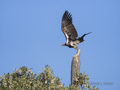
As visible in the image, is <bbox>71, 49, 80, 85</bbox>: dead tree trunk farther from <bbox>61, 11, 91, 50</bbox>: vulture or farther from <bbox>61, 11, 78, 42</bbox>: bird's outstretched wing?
<bbox>61, 11, 78, 42</bbox>: bird's outstretched wing

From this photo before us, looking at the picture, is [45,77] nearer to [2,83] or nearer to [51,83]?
[51,83]

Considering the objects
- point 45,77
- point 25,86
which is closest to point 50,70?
point 45,77

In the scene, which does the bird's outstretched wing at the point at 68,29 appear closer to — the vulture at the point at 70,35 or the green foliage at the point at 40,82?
the vulture at the point at 70,35

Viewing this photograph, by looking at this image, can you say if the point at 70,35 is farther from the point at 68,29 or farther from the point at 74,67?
the point at 74,67

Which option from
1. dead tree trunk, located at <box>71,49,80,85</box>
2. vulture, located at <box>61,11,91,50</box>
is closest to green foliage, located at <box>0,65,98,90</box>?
dead tree trunk, located at <box>71,49,80,85</box>

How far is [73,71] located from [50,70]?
1.74 m

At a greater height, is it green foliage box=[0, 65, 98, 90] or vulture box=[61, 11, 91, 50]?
vulture box=[61, 11, 91, 50]

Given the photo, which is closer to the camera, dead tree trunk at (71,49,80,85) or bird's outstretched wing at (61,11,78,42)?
dead tree trunk at (71,49,80,85)

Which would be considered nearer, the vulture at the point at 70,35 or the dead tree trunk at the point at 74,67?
the dead tree trunk at the point at 74,67

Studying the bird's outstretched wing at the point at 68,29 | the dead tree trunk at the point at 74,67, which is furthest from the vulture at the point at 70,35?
the dead tree trunk at the point at 74,67

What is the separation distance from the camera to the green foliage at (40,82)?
812 inches

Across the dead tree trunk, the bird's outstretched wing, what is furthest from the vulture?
the dead tree trunk

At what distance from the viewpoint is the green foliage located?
20.6 m

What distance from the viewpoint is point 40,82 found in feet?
68.6
